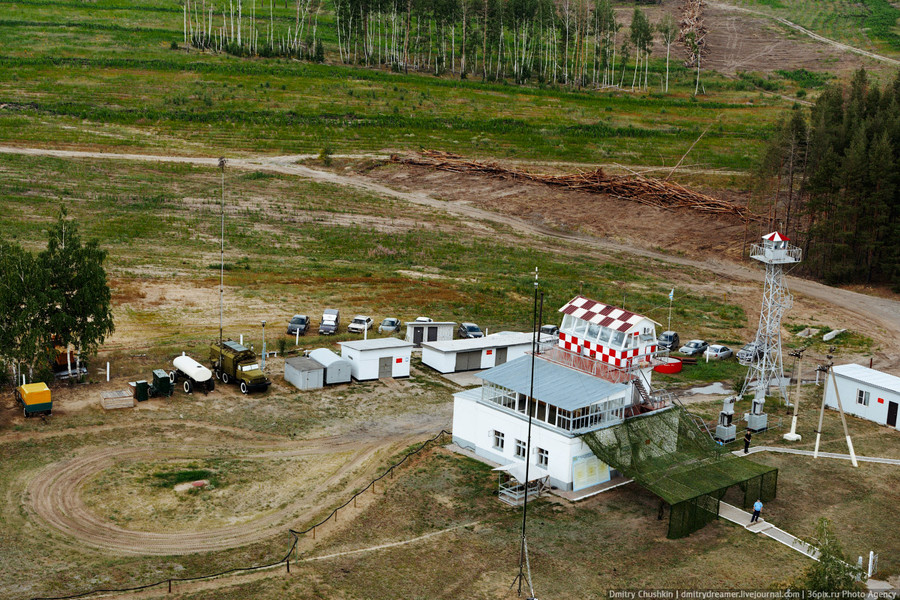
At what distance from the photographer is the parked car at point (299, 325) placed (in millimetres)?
59562

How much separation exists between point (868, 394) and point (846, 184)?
35308mm

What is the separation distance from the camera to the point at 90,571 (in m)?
31.0

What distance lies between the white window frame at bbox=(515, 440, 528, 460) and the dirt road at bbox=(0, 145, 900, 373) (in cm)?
3361

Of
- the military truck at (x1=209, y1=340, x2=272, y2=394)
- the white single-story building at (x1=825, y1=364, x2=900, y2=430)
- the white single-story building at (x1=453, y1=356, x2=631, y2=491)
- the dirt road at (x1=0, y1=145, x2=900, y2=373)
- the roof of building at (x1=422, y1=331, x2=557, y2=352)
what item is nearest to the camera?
the white single-story building at (x1=453, y1=356, x2=631, y2=491)

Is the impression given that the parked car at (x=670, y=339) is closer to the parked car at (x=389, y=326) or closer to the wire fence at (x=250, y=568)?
the parked car at (x=389, y=326)

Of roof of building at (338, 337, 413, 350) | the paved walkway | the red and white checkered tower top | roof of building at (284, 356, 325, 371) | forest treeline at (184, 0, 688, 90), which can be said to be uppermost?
forest treeline at (184, 0, 688, 90)

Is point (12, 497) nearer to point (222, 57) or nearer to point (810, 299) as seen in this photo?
point (810, 299)

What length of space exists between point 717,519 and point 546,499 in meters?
7.32

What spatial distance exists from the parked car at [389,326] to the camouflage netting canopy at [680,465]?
77.4 feet

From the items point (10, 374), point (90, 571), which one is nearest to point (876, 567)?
point (90, 571)

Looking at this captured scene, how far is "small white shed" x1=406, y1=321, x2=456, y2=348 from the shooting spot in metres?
59.2

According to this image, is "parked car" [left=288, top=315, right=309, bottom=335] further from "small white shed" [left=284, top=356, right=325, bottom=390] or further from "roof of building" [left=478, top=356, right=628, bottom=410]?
"roof of building" [left=478, top=356, right=628, bottom=410]


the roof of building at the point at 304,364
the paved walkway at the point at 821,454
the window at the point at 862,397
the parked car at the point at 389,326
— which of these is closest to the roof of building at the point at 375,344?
the roof of building at the point at 304,364

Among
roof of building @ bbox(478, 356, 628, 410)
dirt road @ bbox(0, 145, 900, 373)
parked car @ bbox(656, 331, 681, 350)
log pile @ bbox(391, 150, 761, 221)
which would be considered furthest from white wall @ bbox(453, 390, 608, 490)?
log pile @ bbox(391, 150, 761, 221)
